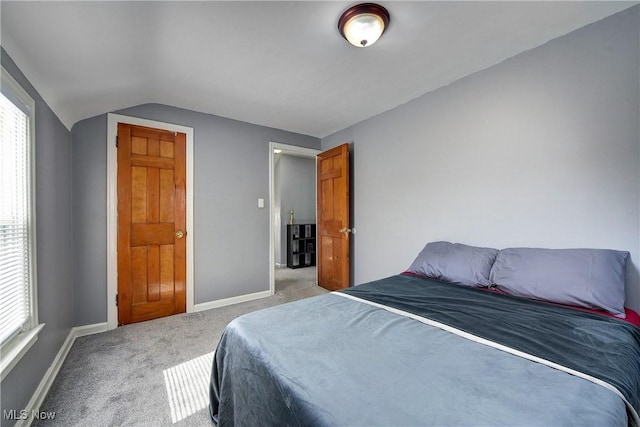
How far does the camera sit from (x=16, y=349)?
1.30m

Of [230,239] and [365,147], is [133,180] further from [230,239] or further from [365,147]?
[365,147]

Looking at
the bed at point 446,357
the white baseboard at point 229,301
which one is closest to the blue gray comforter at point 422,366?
the bed at point 446,357

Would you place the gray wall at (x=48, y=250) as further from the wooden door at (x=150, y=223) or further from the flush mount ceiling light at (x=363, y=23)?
the flush mount ceiling light at (x=363, y=23)

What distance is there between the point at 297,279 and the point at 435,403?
394 cm

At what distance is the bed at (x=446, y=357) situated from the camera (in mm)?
755

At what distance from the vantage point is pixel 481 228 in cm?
228

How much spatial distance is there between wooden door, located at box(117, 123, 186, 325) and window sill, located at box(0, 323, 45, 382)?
4.02 ft

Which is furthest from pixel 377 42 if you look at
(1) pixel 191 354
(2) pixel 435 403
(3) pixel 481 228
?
(1) pixel 191 354

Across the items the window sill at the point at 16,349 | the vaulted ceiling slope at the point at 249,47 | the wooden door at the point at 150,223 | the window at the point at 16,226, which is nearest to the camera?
the window sill at the point at 16,349

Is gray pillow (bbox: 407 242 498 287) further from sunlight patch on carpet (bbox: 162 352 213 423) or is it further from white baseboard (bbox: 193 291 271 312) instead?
white baseboard (bbox: 193 291 271 312)

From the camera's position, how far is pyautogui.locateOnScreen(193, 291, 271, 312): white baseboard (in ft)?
10.1
